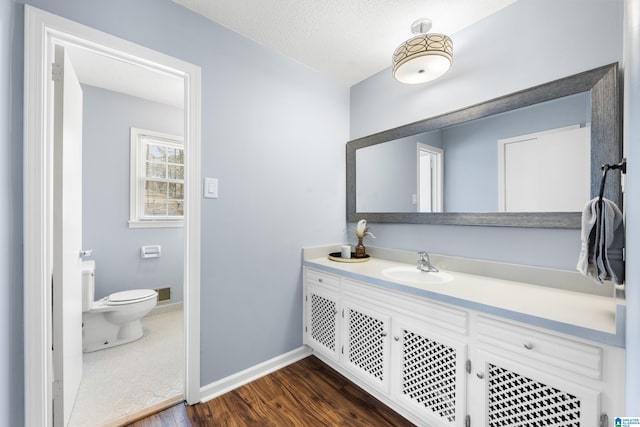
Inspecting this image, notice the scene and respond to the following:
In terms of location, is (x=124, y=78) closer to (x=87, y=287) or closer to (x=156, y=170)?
(x=156, y=170)

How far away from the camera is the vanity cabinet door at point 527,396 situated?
2.96 ft

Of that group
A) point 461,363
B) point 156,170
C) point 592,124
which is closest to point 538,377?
point 461,363

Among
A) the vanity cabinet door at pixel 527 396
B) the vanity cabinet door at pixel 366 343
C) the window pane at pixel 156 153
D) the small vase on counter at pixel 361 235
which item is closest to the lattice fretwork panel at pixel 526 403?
the vanity cabinet door at pixel 527 396

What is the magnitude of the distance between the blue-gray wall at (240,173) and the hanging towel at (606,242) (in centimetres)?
162

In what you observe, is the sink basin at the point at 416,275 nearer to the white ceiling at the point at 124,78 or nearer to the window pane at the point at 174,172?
the white ceiling at the point at 124,78

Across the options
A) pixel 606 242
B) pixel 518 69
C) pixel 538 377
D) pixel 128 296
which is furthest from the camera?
pixel 128 296

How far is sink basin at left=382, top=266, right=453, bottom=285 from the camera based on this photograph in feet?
5.22

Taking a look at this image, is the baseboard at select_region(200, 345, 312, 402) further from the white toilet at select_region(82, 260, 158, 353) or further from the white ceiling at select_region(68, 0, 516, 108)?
the white ceiling at select_region(68, 0, 516, 108)

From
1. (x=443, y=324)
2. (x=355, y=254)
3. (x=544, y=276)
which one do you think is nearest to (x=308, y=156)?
(x=355, y=254)

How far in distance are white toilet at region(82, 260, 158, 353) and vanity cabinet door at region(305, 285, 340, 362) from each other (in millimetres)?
1522

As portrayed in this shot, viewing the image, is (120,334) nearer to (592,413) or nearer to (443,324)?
(443,324)

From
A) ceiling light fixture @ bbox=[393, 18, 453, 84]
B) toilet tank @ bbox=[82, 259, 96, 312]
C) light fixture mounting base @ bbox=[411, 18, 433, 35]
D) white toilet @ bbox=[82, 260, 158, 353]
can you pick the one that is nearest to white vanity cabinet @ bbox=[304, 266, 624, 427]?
ceiling light fixture @ bbox=[393, 18, 453, 84]

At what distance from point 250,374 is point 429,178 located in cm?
187

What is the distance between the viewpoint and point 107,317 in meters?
2.20
